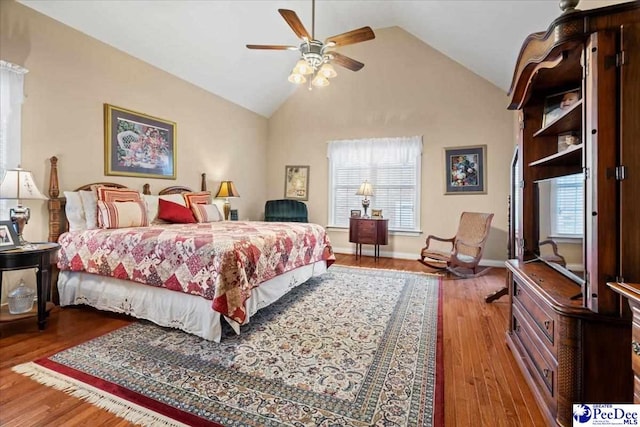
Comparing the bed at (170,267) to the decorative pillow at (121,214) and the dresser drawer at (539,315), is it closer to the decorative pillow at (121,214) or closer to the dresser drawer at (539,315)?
the decorative pillow at (121,214)

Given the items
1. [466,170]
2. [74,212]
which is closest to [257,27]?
[74,212]

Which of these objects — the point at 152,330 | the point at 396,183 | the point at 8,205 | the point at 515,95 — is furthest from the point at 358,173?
the point at 8,205

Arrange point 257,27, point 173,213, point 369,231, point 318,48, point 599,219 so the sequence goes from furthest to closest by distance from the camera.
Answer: point 369,231, point 257,27, point 173,213, point 318,48, point 599,219

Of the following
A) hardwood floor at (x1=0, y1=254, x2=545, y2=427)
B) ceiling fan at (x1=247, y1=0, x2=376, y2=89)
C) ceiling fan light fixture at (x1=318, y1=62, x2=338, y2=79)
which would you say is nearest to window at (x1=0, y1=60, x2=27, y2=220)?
hardwood floor at (x1=0, y1=254, x2=545, y2=427)

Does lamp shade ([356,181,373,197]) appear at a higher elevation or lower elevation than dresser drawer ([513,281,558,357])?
higher

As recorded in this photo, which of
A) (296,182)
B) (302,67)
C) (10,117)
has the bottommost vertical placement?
(296,182)

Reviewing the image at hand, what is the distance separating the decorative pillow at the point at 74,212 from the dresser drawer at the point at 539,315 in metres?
3.84

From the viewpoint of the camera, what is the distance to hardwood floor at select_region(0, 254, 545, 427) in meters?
1.44

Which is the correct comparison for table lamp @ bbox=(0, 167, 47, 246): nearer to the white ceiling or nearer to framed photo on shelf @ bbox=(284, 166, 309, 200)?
the white ceiling

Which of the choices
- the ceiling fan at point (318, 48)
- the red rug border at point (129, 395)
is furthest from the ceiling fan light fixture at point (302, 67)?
the red rug border at point (129, 395)

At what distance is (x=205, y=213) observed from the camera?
4.10 meters

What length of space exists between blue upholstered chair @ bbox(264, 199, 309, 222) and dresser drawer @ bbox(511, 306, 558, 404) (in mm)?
4174

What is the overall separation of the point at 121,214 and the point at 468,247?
14.4 feet

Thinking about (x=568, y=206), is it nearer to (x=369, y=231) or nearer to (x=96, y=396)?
(x=96, y=396)
